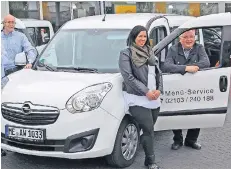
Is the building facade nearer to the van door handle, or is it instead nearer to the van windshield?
the van windshield

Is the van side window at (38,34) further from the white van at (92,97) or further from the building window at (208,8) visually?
the building window at (208,8)

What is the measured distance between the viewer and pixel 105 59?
5.24 m

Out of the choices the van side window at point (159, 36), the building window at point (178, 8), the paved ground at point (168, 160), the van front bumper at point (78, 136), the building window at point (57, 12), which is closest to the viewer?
the van front bumper at point (78, 136)

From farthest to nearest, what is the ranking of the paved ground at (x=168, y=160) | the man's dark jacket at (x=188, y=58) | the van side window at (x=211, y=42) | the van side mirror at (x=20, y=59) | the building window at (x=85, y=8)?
the building window at (x=85, y=8)
the van side window at (x=211, y=42)
the van side mirror at (x=20, y=59)
the man's dark jacket at (x=188, y=58)
the paved ground at (x=168, y=160)

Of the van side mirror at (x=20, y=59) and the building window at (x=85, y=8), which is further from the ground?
the building window at (x=85, y=8)

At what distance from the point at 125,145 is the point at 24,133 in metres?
1.13

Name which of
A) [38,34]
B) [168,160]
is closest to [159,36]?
[168,160]

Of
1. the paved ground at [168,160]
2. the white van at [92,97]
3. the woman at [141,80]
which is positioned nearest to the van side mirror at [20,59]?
the white van at [92,97]

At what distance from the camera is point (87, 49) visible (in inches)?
214

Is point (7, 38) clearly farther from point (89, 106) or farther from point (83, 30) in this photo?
point (89, 106)

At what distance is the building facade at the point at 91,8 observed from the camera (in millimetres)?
13558

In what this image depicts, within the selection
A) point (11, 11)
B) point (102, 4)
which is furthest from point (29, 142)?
point (11, 11)

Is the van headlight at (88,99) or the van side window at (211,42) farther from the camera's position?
the van side window at (211,42)

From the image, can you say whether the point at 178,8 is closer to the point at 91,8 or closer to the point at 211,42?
the point at 91,8
